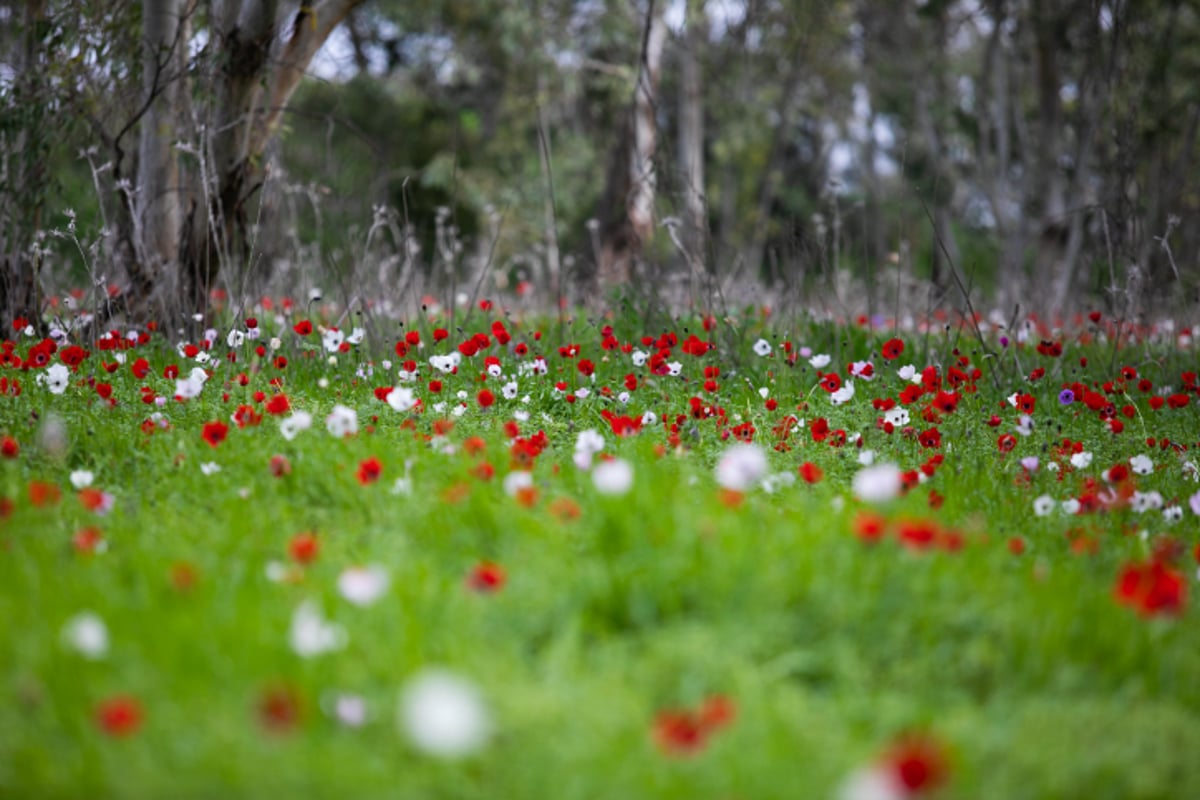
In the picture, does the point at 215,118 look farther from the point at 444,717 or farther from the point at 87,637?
the point at 444,717

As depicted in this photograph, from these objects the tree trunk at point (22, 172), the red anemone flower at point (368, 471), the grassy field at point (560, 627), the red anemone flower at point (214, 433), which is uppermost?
the tree trunk at point (22, 172)

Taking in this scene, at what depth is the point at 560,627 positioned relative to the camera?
2262 mm

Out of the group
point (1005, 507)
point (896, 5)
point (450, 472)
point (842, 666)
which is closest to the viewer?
point (842, 666)

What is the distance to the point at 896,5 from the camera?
1691 centimetres

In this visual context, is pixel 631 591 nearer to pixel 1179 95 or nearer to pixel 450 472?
pixel 450 472

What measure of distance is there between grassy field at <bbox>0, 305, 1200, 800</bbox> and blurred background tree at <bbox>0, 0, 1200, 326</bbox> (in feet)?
5.97

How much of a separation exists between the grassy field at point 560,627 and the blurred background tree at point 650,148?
1819 mm

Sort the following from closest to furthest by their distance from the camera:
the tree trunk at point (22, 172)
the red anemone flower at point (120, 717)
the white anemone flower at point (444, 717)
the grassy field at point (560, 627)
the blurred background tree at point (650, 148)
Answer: the white anemone flower at point (444, 717) < the red anemone flower at point (120, 717) < the grassy field at point (560, 627) < the tree trunk at point (22, 172) < the blurred background tree at point (650, 148)

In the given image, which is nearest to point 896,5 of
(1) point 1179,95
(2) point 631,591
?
(1) point 1179,95

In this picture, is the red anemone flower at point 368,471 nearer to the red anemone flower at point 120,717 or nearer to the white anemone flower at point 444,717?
the red anemone flower at point 120,717

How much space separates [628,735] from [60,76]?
5.25 metres

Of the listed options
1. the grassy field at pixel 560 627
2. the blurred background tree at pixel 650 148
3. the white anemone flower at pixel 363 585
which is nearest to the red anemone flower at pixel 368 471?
the grassy field at pixel 560 627

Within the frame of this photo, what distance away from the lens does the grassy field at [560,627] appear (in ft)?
5.95

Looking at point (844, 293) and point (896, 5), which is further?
point (896, 5)
